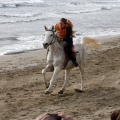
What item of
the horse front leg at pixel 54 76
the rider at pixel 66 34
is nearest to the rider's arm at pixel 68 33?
the rider at pixel 66 34

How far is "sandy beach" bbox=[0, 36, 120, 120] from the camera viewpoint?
945 centimetres

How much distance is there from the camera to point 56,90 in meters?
11.7

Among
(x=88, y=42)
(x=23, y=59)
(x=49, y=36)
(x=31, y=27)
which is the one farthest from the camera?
(x=31, y=27)

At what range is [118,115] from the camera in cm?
272

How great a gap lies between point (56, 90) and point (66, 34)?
5.93 feet

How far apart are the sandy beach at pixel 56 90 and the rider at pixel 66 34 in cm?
119

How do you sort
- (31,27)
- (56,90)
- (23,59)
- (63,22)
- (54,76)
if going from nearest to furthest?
(63,22), (54,76), (56,90), (23,59), (31,27)

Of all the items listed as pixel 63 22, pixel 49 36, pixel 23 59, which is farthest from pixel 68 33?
pixel 23 59

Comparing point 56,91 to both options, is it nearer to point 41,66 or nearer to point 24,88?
point 24,88

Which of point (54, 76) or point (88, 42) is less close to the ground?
point (88, 42)

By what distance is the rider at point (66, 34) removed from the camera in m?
10.7

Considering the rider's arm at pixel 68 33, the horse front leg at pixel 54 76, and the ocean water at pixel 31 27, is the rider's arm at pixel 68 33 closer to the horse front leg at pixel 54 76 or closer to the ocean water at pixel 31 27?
the horse front leg at pixel 54 76

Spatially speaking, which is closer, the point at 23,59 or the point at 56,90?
the point at 56,90

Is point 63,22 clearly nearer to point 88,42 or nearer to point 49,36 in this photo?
point 49,36
